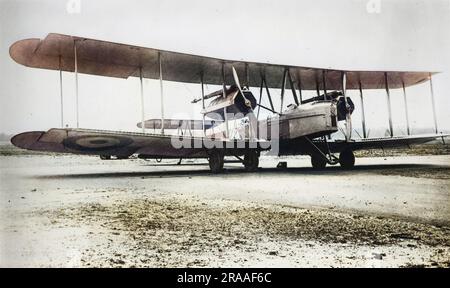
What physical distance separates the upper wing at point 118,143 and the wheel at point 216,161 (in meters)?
0.32

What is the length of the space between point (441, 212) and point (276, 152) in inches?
307

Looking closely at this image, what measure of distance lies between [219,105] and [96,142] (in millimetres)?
4357

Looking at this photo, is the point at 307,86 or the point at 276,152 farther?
the point at 307,86

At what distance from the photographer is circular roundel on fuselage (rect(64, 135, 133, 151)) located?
8680 mm

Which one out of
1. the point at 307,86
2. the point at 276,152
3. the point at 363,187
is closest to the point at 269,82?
the point at 307,86

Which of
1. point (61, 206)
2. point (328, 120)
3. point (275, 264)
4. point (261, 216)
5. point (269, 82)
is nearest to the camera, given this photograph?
point (275, 264)

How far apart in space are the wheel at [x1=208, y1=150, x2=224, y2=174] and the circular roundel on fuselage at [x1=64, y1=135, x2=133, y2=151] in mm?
2914

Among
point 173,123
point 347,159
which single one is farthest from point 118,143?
point 173,123

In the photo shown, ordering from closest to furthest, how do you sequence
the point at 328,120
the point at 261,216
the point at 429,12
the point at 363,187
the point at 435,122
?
the point at 261,216, the point at 429,12, the point at 363,187, the point at 328,120, the point at 435,122

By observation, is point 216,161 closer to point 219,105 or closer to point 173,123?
point 219,105

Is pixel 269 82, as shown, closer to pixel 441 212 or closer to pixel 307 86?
pixel 307 86

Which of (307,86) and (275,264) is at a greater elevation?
(307,86)
